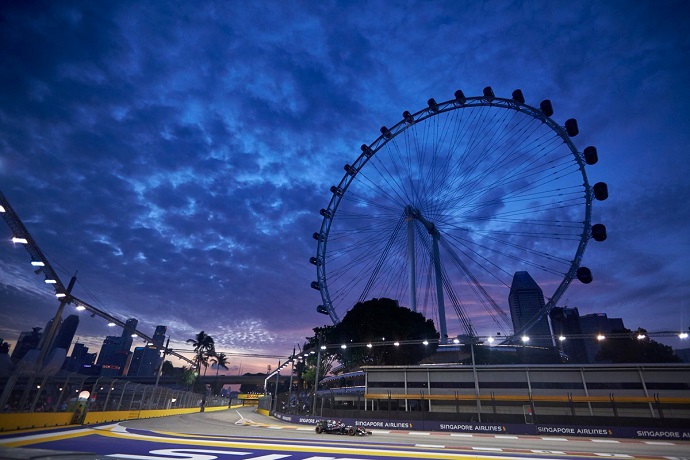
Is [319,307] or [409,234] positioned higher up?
[409,234]

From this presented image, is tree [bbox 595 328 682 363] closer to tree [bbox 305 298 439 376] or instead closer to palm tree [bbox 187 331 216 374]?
tree [bbox 305 298 439 376]

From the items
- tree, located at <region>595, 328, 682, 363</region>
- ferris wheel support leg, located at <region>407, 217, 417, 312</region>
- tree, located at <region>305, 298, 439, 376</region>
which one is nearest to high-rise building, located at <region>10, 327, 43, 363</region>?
tree, located at <region>305, 298, 439, 376</region>

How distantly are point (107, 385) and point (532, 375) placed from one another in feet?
164

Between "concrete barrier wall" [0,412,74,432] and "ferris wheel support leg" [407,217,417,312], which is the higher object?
"ferris wheel support leg" [407,217,417,312]

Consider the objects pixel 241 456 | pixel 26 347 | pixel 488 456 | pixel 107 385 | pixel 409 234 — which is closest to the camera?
pixel 241 456

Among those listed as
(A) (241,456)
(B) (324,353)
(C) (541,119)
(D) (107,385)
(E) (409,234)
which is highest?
(C) (541,119)

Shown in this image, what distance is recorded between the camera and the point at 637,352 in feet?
295

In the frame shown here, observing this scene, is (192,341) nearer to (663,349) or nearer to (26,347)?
(26,347)

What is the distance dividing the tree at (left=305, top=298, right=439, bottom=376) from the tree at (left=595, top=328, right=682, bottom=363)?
55219 millimetres

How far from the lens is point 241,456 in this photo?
15273 millimetres

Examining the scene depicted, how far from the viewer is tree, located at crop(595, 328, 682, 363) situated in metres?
84.6

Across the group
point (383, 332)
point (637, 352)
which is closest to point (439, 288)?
point (383, 332)

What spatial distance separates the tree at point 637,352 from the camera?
277ft

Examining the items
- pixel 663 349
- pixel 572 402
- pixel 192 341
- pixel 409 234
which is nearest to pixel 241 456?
pixel 409 234
